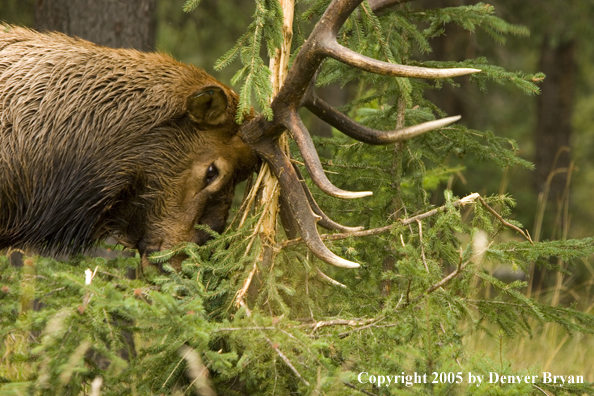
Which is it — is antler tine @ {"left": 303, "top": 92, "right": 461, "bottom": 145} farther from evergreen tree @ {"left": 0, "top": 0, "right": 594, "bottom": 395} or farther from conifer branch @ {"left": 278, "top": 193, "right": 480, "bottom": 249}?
conifer branch @ {"left": 278, "top": 193, "right": 480, "bottom": 249}

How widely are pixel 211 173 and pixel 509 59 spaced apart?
32.4ft

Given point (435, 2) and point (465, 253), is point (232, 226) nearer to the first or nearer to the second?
point (465, 253)

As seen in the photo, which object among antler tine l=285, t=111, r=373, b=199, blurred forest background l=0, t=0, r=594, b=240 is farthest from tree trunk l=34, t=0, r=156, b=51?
antler tine l=285, t=111, r=373, b=199

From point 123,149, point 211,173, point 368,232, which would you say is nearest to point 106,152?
point 123,149

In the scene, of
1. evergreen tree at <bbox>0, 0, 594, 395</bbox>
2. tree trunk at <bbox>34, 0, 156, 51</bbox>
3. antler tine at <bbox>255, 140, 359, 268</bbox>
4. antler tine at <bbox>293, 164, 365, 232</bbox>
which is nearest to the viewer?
evergreen tree at <bbox>0, 0, 594, 395</bbox>

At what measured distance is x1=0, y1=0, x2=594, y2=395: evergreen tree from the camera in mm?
2682

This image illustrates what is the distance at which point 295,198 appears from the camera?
3686 mm

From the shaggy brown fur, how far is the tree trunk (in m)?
1.30

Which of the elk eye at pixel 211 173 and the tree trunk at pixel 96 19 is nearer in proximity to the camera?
the elk eye at pixel 211 173

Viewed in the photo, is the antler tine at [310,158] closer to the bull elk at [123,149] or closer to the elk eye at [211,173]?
the bull elk at [123,149]

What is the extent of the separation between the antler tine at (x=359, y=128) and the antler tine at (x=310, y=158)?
0.63 feet

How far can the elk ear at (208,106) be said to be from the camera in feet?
12.4

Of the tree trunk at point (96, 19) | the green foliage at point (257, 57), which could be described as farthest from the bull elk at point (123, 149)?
the tree trunk at point (96, 19)

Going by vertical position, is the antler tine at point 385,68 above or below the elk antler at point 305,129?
above
